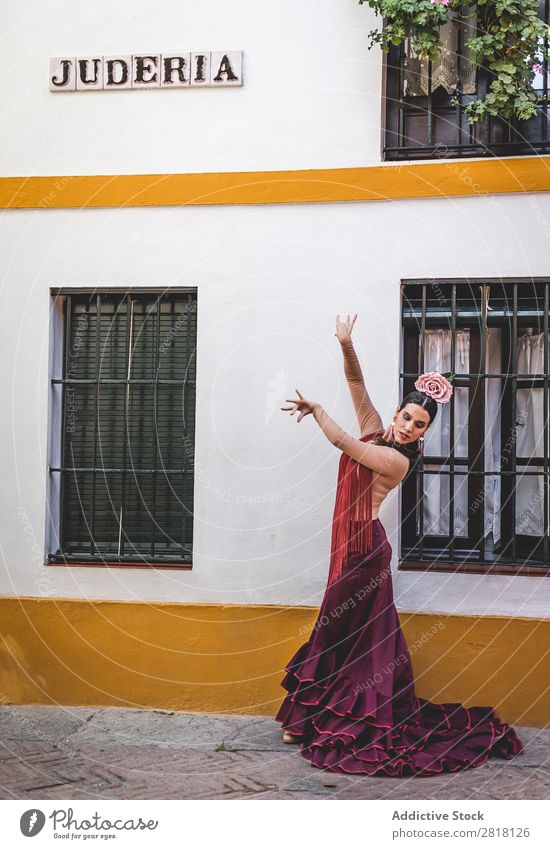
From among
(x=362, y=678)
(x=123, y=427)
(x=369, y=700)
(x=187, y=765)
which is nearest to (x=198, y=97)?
(x=123, y=427)

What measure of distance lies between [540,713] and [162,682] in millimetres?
2359

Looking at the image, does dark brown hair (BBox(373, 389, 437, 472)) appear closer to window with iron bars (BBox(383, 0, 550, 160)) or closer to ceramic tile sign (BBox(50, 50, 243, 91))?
window with iron bars (BBox(383, 0, 550, 160))

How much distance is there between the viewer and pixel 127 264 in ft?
19.3

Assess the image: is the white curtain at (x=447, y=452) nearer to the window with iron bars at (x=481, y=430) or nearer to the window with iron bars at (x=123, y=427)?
the window with iron bars at (x=481, y=430)

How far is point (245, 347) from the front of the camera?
575cm

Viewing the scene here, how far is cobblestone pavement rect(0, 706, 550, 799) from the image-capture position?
14.5ft

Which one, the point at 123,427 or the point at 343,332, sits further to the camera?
the point at 123,427

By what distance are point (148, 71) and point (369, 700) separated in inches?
166

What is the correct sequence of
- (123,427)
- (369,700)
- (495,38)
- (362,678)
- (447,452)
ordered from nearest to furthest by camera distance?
1. (369,700)
2. (362,678)
3. (495,38)
4. (447,452)
5. (123,427)

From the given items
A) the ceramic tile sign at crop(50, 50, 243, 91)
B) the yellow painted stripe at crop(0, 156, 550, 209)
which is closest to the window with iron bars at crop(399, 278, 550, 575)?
the yellow painted stripe at crop(0, 156, 550, 209)

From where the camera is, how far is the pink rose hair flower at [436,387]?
4.81 m

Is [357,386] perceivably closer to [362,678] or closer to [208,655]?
[362,678]

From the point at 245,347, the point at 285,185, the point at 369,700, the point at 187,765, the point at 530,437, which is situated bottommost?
the point at 187,765

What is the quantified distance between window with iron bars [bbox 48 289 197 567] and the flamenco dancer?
132cm
